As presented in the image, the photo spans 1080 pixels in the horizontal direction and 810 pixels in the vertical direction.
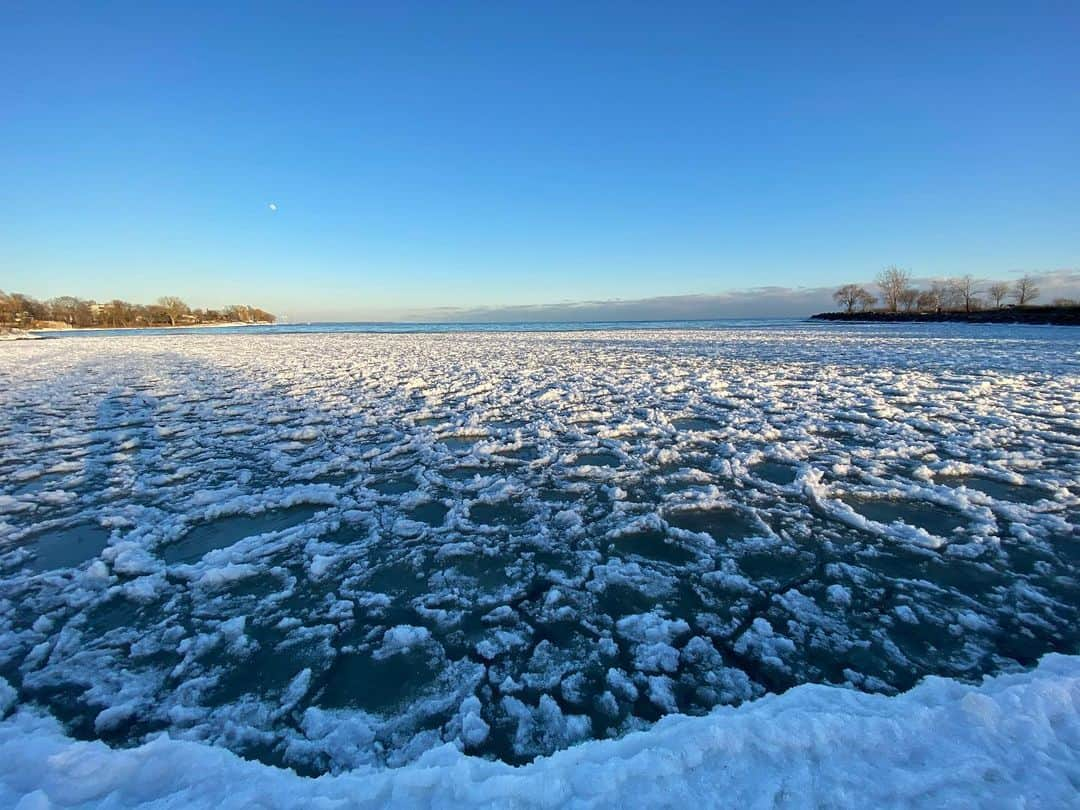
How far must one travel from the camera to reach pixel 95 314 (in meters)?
97.2

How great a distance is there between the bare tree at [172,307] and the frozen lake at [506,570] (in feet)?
398

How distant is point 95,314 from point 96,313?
96cm

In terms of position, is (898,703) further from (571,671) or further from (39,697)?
(39,697)

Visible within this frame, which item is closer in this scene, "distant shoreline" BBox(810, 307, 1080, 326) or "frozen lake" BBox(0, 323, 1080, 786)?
"frozen lake" BBox(0, 323, 1080, 786)

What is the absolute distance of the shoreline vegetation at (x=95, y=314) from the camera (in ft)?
263

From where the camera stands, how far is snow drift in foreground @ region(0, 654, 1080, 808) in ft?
5.18

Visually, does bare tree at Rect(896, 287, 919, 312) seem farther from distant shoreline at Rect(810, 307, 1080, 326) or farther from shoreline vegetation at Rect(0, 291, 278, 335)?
shoreline vegetation at Rect(0, 291, 278, 335)

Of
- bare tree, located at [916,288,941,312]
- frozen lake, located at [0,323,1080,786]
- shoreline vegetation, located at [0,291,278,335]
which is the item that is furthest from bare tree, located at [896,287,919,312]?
shoreline vegetation, located at [0,291,278,335]

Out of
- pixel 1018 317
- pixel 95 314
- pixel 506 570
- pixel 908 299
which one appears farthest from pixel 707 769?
pixel 95 314

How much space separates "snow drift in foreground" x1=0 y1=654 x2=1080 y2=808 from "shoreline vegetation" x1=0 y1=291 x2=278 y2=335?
103m

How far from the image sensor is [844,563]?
3.22 meters

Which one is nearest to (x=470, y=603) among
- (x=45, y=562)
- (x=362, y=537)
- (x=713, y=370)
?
(x=362, y=537)

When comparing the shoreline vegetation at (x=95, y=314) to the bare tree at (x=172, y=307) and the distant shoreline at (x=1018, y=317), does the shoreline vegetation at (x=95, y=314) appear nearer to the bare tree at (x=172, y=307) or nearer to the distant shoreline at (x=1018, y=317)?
Answer: the bare tree at (x=172, y=307)

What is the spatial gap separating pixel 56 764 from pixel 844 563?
159 inches
